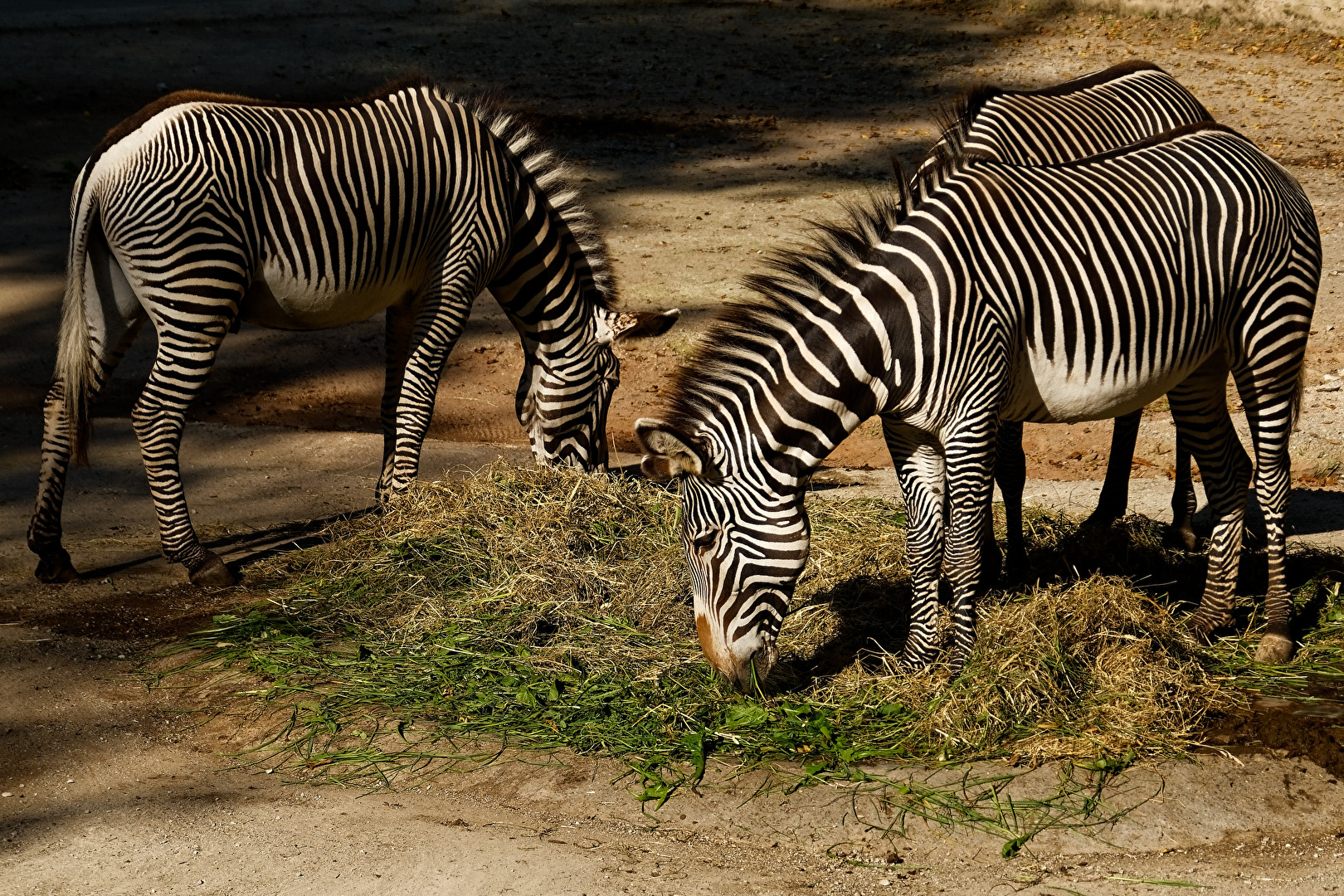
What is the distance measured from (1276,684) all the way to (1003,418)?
1.70 m

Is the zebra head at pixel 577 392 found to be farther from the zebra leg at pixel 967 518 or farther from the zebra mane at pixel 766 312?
the zebra leg at pixel 967 518

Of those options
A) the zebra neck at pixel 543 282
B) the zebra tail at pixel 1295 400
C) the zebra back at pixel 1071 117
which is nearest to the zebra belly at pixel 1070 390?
the zebra tail at pixel 1295 400

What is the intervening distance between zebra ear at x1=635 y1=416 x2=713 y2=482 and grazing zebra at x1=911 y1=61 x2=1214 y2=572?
2618 millimetres

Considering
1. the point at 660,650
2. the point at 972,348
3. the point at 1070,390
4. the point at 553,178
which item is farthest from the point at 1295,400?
the point at 553,178

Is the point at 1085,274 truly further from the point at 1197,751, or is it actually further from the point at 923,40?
the point at 923,40

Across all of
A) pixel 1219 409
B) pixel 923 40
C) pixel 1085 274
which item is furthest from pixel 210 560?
pixel 923 40

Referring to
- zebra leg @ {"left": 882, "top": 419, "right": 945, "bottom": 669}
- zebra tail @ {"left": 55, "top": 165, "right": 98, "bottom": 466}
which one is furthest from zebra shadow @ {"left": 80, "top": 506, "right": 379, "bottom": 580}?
zebra leg @ {"left": 882, "top": 419, "right": 945, "bottom": 669}

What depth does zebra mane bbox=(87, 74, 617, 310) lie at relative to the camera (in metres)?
7.48

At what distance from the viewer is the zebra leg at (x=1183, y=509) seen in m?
7.18

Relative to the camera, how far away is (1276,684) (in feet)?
17.9

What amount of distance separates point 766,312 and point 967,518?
1.15 metres

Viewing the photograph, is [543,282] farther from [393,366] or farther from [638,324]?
[393,366]

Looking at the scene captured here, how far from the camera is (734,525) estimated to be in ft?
15.4

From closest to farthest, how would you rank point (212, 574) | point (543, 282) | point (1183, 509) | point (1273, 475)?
point (1273, 475) → point (212, 574) → point (1183, 509) → point (543, 282)
